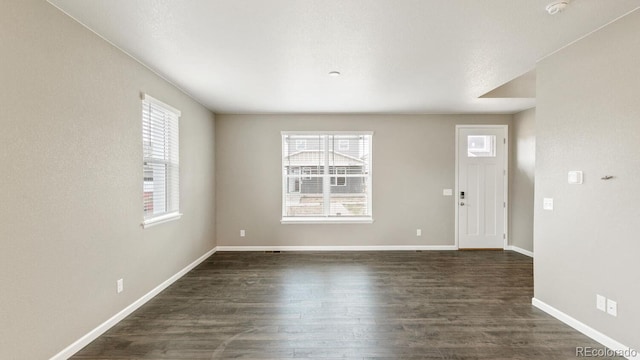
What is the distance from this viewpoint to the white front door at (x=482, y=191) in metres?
5.34

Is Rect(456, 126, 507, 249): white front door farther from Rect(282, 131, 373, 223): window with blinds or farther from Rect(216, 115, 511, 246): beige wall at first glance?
Rect(282, 131, 373, 223): window with blinds

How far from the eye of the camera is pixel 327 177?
17.8 feet

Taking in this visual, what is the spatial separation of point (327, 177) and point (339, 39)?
319 centimetres

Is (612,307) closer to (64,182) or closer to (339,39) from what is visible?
(339,39)

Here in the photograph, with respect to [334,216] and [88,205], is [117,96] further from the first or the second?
[334,216]

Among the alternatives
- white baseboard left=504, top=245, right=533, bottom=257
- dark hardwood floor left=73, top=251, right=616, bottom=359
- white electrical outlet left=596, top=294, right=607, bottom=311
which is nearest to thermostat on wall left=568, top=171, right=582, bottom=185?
white electrical outlet left=596, top=294, right=607, bottom=311

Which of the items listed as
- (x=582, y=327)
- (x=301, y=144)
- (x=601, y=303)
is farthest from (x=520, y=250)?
A: (x=301, y=144)

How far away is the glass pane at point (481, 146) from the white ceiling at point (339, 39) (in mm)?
1726

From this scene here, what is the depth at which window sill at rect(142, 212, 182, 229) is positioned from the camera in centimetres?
315

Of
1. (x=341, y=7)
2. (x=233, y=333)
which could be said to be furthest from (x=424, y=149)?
(x=233, y=333)

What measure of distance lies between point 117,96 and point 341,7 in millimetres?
2193

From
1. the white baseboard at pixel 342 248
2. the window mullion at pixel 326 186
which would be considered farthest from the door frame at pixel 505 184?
the window mullion at pixel 326 186

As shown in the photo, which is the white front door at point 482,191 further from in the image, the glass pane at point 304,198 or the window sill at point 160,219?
the window sill at point 160,219

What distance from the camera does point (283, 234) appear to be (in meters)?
5.39
